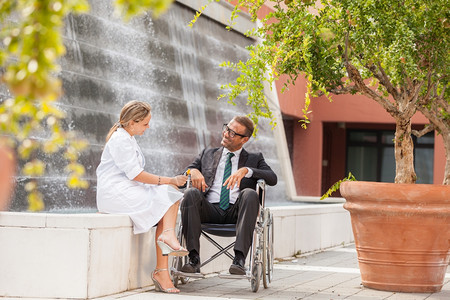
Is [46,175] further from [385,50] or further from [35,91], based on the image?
[35,91]

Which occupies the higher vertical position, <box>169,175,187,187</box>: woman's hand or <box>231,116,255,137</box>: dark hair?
<box>231,116,255,137</box>: dark hair

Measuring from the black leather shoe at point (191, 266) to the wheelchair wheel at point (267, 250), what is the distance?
18.7 inches

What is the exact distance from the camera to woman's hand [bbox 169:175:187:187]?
534 cm

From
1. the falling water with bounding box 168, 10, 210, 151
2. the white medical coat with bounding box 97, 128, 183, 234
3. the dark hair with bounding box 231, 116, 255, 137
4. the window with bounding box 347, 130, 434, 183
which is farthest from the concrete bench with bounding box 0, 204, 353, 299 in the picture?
the window with bounding box 347, 130, 434, 183

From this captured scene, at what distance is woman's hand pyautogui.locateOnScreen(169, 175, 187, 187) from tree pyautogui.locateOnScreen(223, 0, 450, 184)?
881 mm

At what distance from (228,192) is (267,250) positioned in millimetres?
513

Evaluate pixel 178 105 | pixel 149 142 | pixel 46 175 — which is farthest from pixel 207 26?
pixel 46 175

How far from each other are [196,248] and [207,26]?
32.7ft

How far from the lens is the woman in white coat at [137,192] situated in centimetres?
516

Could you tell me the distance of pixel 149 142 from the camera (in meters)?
11.7

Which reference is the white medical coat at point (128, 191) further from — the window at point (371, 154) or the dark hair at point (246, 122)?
the window at point (371, 154)

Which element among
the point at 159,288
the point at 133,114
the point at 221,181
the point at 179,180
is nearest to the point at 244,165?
the point at 221,181

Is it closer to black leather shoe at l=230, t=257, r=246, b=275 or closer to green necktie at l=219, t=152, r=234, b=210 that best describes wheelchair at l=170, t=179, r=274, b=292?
black leather shoe at l=230, t=257, r=246, b=275

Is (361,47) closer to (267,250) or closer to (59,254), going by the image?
(267,250)
